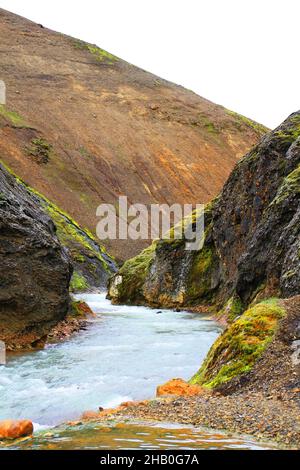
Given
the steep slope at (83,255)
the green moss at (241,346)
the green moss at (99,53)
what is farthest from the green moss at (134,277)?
the green moss at (99,53)

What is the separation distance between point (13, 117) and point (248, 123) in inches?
1547

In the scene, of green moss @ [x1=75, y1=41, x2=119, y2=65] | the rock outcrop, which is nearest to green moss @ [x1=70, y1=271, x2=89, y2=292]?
the rock outcrop

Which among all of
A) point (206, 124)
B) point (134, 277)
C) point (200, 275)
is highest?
point (206, 124)

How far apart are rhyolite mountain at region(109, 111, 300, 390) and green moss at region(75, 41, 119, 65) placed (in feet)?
234

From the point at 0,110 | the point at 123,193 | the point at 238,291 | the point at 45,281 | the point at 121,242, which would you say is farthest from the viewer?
the point at 0,110

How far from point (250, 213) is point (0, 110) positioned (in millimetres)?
56358

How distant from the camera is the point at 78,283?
3356 centimetres

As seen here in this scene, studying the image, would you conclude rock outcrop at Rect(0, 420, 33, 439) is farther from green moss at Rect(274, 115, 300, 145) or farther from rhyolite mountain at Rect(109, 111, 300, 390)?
green moss at Rect(274, 115, 300, 145)

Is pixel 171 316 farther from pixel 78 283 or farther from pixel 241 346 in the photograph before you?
pixel 78 283

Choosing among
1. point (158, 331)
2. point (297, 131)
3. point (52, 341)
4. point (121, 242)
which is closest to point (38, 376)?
point (52, 341)

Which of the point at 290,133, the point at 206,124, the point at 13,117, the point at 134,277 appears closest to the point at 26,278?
the point at 290,133

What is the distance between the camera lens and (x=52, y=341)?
44.7 ft

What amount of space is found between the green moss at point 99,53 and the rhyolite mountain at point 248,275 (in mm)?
71263

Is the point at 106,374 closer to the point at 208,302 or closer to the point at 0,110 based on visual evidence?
the point at 208,302
